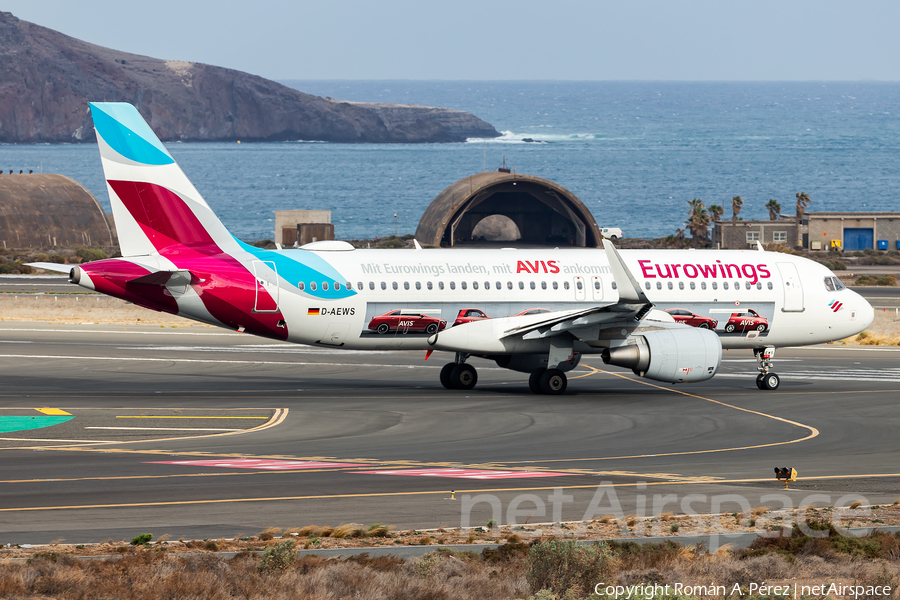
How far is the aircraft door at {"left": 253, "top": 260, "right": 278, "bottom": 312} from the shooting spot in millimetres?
32941

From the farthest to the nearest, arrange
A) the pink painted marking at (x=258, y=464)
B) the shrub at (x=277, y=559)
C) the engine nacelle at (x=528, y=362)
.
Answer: the engine nacelle at (x=528, y=362)
the pink painted marking at (x=258, y=464)
the shrub at (x=277, y=559)

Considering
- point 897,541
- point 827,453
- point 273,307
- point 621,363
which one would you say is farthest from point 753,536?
point 273,307

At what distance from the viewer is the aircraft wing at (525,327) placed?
33000mm

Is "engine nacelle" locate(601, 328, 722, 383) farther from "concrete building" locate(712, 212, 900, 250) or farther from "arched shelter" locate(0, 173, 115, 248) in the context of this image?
"arched shelter" locate(0, 173, 115, 248)

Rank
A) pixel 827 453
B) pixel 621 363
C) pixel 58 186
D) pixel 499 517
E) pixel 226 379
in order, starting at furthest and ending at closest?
pixel 58 186
pixel 226 379
pixel 621 363
pixel 827 453
pixel 499 517

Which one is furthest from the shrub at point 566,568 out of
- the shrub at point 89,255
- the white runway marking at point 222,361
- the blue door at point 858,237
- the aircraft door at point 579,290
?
the blue door at point 858,237

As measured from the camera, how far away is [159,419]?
29.1 m

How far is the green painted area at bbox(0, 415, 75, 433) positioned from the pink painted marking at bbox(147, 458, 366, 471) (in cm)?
618

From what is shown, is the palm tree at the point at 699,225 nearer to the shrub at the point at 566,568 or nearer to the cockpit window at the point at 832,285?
the cockpit window at the point at 832,285

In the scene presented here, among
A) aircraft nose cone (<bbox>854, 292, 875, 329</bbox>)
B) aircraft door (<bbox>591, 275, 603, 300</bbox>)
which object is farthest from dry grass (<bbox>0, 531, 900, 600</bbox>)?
aircraft nose cone (<bbox>854, 292, 875, 329</bbox>)

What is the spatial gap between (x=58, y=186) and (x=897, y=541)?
10721cm

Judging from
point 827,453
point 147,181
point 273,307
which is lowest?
point 827,453

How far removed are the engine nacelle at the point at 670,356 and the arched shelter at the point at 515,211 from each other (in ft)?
168

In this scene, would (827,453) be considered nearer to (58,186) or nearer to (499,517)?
(499,517)
